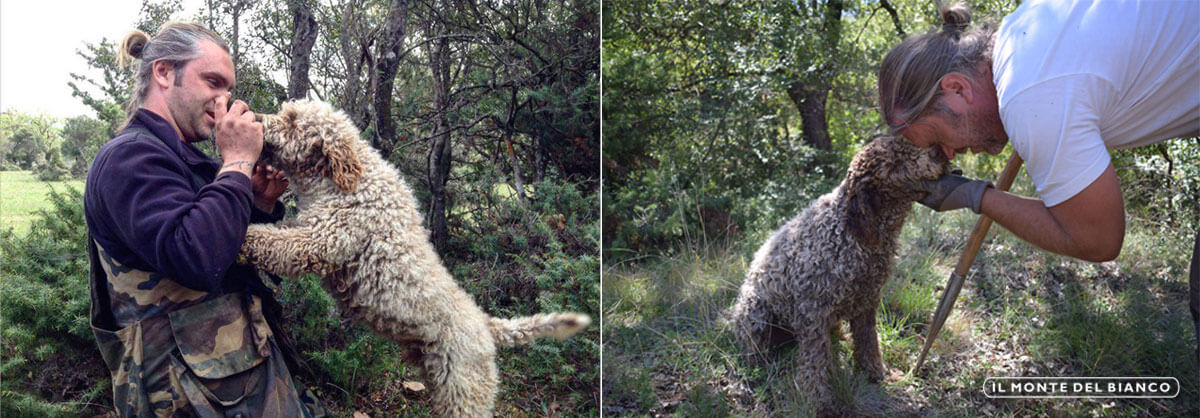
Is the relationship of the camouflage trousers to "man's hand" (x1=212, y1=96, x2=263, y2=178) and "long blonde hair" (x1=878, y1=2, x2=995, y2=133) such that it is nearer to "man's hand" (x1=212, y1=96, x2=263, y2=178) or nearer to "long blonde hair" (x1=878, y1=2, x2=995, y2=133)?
"man's hand" (x1=212, y1=96, x2=263, y2=178)

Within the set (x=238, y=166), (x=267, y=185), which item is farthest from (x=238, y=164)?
(x=267, y=185)

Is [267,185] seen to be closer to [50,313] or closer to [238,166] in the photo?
[238,166]

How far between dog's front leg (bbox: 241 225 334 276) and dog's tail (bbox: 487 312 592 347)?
0.72m

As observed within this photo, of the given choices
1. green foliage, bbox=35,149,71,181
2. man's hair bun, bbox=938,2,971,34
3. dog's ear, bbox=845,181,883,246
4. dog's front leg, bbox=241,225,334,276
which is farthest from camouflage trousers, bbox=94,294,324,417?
man's hair bun, bbox=938,2,971,34

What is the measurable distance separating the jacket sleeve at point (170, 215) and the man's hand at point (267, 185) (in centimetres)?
40

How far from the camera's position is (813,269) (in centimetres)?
322

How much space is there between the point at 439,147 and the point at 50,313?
204cm

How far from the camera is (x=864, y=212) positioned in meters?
2.97

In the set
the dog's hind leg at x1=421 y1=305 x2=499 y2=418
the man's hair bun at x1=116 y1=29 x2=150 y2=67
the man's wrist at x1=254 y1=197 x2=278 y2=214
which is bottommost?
the dog's hind leg at x1=421 y1=305 x2=499 y2=418

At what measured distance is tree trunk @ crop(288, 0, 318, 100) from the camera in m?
2.83

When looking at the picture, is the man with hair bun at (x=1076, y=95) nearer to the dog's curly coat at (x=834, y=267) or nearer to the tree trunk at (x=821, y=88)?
the dog's curly coat at (x=834, y=267)

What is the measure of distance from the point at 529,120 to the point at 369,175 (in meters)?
1.01

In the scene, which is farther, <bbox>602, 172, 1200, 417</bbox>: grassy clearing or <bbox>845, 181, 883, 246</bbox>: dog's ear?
<bbox>602, 172, 1200, 417</bbox>: grassy clearing

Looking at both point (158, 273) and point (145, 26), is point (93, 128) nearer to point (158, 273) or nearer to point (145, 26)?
point (145, 26)
